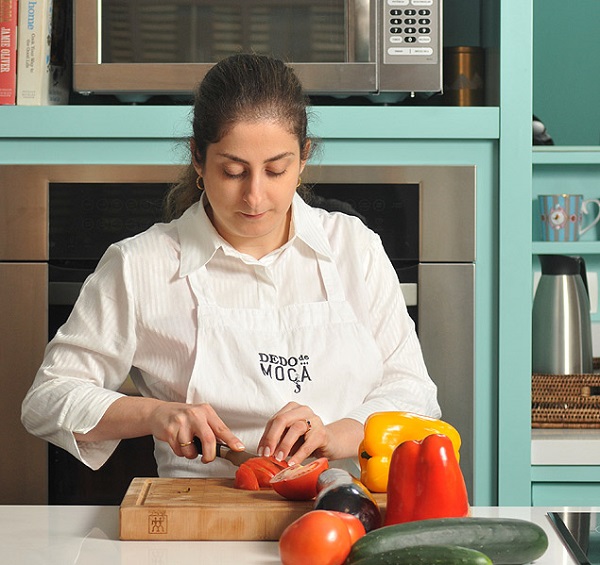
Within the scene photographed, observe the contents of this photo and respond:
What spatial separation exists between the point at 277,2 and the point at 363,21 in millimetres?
176

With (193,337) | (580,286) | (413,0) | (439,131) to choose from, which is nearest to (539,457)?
(580,286)

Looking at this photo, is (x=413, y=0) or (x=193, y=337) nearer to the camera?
(x=193, y=337)

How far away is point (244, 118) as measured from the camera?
1.48 metres

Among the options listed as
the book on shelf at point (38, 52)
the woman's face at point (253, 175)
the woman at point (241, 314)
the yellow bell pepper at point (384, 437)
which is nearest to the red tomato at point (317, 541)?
the yellow bell pepper at point (384, 437)

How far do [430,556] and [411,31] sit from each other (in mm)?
1341

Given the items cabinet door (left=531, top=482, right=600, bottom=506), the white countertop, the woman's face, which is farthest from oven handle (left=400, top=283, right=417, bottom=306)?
the white countertop

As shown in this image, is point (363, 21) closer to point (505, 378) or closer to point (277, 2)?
point (277, 2)

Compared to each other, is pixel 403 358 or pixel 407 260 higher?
pixel 407 260

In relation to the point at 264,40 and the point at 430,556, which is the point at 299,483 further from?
the point at 264,40

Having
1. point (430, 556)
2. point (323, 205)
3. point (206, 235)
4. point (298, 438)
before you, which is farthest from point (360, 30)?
point (430, 556)

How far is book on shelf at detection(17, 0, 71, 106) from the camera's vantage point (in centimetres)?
199

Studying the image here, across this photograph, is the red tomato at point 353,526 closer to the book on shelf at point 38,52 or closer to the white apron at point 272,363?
the white apron at point 272,363

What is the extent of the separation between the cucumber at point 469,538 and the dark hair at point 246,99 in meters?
0.73

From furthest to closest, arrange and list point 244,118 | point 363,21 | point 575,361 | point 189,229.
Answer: point 575,361, point 363,21, point 189,229, point 244,118
